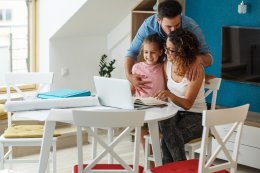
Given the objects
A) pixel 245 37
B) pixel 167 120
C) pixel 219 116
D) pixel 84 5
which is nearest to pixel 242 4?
pixel 245 37

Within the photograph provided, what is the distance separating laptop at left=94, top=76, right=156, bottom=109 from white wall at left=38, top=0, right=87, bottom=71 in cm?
239

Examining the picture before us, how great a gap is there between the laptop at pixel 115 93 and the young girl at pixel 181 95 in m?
0.21

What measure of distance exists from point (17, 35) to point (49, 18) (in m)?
0.42

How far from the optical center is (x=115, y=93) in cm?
341

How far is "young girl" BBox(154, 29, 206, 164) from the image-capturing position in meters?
3.55

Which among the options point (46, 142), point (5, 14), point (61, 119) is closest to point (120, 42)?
point (5, 14)

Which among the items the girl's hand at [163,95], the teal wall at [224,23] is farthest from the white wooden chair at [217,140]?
the teal wall at [224,23]

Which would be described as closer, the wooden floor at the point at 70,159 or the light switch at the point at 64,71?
the wooden floor at the point at 70,159

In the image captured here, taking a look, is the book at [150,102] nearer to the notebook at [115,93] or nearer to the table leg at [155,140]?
the notebook at [115,93]

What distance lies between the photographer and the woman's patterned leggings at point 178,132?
356cm

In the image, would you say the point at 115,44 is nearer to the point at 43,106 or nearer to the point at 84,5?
the point at 84,5

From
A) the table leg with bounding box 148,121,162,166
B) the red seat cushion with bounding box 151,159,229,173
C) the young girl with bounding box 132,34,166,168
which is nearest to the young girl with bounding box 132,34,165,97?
the young girl with bounding box 132,34,166,168

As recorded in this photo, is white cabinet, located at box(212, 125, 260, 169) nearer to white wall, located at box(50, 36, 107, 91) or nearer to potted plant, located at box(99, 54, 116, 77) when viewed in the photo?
potted plant, located at box(99, 54, 116, 77)

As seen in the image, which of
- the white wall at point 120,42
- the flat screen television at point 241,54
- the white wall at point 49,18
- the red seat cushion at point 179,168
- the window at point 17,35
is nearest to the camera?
the red seat cushion at point 179,168
